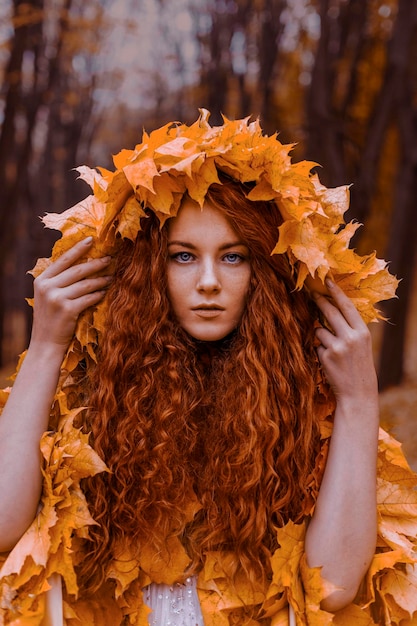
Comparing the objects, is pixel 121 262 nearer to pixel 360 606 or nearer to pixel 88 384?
pixel 88 384

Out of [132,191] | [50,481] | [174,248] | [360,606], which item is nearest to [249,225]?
[174,248]

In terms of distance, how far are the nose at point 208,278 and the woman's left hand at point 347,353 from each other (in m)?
0.31

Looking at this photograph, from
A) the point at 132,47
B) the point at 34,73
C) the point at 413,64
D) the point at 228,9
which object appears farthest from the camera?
the point at 132,47

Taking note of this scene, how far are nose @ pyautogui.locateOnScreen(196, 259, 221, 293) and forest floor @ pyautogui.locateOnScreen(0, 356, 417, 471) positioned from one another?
12.8 ft

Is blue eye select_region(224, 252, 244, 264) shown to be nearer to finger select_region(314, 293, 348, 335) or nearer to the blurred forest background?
finger select_region(314, 293, 348, 335)

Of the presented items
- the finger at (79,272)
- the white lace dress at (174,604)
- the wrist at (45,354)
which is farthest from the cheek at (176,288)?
the white lace dress at (174,604)

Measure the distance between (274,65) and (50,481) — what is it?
303 inches

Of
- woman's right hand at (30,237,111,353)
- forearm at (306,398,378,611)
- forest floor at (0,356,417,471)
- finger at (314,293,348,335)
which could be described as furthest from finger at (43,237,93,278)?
forest floor at (0,356,417,471)

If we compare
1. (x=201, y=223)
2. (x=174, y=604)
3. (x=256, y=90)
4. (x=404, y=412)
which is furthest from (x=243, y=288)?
(x=256, y=90)

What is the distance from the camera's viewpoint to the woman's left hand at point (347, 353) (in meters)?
1.81

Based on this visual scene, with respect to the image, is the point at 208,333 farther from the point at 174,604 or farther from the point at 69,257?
the point at 174,604

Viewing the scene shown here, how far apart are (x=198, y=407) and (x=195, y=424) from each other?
0.16 feet

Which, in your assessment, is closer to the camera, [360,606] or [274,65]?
[360,606]

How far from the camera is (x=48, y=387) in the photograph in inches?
71.7
